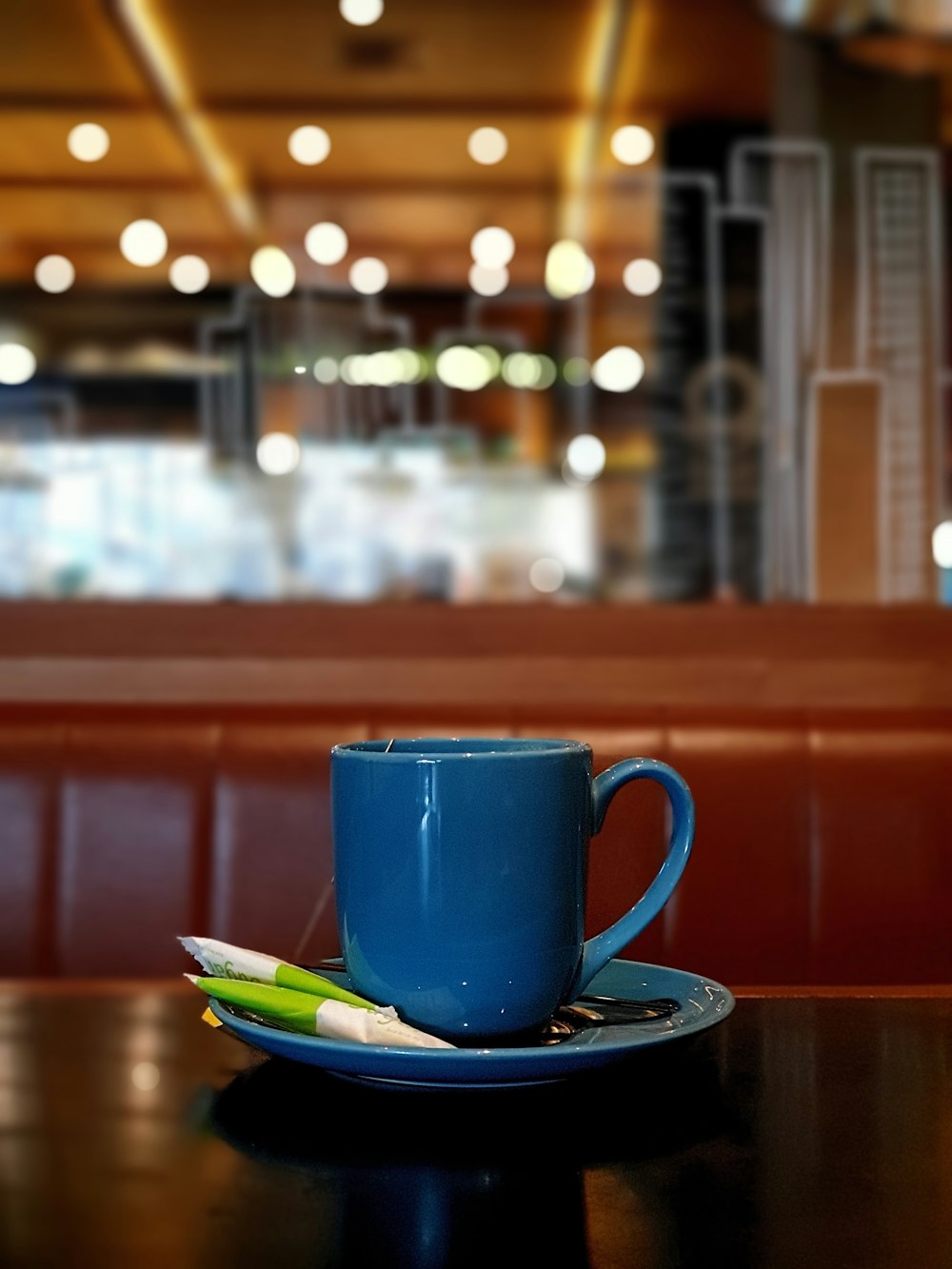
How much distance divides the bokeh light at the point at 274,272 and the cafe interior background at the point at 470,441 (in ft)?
0.04

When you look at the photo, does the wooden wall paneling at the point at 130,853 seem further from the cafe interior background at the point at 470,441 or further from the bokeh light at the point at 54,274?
the bokeh light at the point at 54,274

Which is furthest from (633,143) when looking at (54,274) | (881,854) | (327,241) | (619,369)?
(881,854)

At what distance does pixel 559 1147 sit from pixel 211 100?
3.67 m

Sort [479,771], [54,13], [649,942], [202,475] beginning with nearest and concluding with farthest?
1. [479,771]
2. [649,942]
3. [54,13]
4. [202,475]

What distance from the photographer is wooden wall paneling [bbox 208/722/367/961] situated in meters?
1.17

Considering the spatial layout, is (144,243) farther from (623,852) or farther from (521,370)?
(623,852)

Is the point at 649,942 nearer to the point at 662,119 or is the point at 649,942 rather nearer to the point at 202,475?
the point at 202,475

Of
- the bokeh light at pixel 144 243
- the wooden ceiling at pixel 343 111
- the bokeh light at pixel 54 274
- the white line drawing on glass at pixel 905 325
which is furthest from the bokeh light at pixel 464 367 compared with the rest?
the bokeh light at pixel 54 274

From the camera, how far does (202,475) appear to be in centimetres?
354

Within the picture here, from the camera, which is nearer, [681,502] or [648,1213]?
[648,1213]

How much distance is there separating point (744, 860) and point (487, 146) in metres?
3.14

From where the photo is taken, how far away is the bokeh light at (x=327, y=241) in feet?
12.7

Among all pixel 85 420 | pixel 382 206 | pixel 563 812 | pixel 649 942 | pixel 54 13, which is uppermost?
pixel 54 13

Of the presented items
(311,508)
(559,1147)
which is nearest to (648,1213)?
(559,1147)
